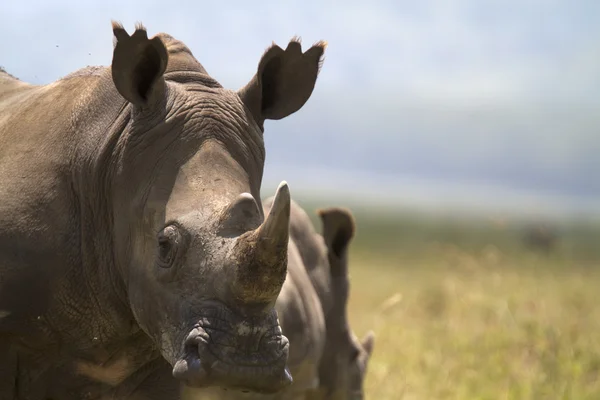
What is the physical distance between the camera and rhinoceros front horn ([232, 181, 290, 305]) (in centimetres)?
487

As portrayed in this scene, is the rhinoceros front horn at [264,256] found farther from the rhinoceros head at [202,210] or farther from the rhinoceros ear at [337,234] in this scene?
the rhinoceros ear at [337,234]

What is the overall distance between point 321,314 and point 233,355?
4346 millimetres

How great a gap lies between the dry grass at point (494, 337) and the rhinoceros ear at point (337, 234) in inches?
20.8

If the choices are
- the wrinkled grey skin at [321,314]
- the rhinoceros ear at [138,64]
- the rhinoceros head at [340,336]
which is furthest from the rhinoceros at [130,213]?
the rhinoceros head at [340,336]

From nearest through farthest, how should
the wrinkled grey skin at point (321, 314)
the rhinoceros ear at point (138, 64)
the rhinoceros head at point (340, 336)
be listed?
1. the rhinoceros ear at point (138, 64)
2. the wrinkled grey skin at point (321, 314)
3. the rhinoceros head at point (340, 336)

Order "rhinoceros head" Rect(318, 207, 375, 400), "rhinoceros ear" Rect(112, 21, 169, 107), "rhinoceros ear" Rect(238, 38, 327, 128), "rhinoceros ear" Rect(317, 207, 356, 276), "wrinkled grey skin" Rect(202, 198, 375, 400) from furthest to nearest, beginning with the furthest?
1. "rhinoceros ear" Rect(317, 207, 356, 276)
2. "rhinoceros head" Rect(318, 207, 375, 400)
3. "wrinkled grey skin" Rect(202, 198, 375, 400)
4. "rhinoceros ear" Rect(238, 38, 327, 128)
5. "rhinoceros ear" Rect(112, 21, 169, 107)

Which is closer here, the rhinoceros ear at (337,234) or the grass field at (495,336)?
the rhinoceros ear at (337,234)

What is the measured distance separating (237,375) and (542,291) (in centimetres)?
1114

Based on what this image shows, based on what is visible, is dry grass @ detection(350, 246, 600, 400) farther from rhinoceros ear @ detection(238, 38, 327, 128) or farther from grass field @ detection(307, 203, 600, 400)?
rhinoceros ear @ detection(238, 38, 327, 128)

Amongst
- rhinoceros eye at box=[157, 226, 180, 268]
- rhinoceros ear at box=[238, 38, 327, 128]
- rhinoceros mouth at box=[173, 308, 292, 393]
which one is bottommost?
rhinoceros mouth at box=[173, 308, 292, 393]

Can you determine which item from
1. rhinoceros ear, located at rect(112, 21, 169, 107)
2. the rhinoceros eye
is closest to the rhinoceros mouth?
the rhinoceros eye

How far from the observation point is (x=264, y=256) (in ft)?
16.1

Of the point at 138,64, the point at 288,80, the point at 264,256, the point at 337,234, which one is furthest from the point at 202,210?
the point at 337,234

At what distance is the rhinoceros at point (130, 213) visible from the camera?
5.25m
